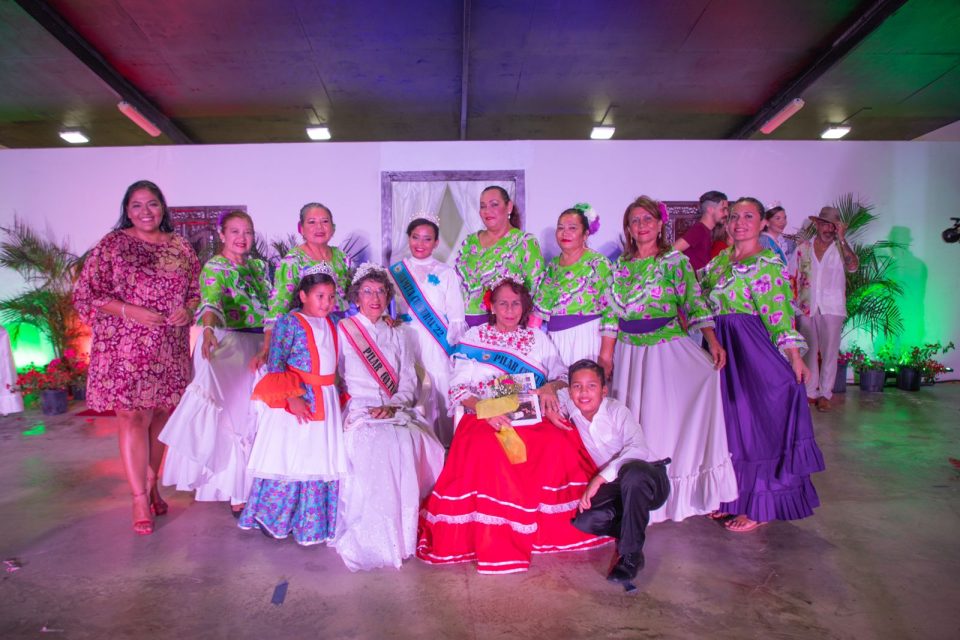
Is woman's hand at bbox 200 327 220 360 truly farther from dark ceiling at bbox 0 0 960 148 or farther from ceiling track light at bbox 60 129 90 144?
ceiling track light at bbox 60 129 90 144

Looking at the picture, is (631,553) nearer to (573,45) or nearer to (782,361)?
(782,361)

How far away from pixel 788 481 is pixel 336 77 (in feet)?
19.4

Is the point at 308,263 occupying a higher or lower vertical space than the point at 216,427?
higher

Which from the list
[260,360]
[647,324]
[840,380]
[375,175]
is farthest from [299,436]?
[840,380]

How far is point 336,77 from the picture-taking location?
6.43 metres

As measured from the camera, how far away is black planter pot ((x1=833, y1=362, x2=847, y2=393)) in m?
6.42

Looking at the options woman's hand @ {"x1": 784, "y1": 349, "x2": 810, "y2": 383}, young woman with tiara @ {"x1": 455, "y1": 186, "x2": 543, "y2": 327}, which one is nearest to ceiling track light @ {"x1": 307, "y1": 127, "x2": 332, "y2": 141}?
young woman with tiara @ {"x1": 455, "y1": 186, "x2": 543, "y2": 327}

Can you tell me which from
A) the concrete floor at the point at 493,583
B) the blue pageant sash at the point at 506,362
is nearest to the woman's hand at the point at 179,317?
the concrete floor at the point at 493,583

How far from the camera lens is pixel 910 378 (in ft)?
21.0

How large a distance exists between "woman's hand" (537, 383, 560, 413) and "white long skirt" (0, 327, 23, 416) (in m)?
5.46

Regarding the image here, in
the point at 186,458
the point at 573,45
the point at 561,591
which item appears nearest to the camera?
the point at 561,591

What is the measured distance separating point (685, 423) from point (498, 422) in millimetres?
996

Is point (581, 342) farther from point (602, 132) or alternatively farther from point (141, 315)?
point (602, 132)

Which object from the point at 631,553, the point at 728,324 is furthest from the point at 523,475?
the point at 728,324
